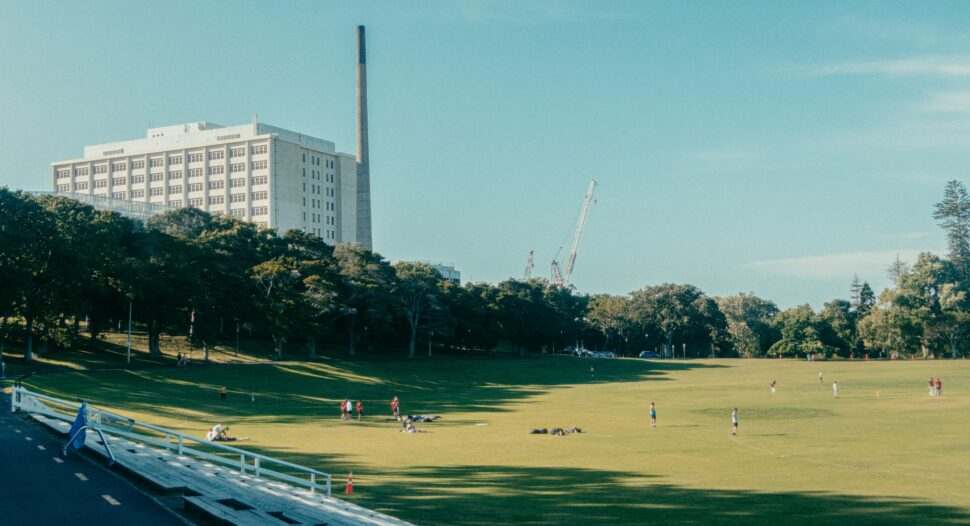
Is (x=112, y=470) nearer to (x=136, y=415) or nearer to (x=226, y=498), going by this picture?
(x=226, y=498)

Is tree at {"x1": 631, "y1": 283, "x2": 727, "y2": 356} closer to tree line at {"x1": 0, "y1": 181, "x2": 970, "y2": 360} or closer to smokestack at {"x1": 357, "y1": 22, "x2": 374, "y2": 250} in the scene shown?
tree line at {"x1": 0, "y1": 181, "x2": 970, "y2": 360}

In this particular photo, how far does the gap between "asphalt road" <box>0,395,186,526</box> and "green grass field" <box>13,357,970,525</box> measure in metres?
9.05

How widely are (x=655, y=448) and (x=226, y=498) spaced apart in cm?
3099

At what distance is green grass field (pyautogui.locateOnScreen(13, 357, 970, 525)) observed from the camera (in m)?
29.6

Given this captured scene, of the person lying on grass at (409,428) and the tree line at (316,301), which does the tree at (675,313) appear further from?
the person lying on grass at (409,428)

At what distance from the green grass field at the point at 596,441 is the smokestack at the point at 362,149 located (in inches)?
3511

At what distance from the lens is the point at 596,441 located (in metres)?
49.6

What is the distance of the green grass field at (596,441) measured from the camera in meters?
29.6

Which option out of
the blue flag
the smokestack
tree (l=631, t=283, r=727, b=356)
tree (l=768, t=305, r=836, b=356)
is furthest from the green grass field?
the smokestack

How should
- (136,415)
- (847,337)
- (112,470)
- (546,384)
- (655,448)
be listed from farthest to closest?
1. (847,337)
2. (546,384)
3. (136,415)
4. (655,448)
5. (112,470)

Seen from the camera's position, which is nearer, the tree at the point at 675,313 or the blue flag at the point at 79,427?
the blue flag at the point at 79,427

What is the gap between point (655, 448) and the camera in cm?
4612

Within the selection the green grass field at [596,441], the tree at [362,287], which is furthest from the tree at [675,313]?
the tree at [362,287]

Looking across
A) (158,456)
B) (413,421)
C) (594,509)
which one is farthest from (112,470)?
(413,421)
